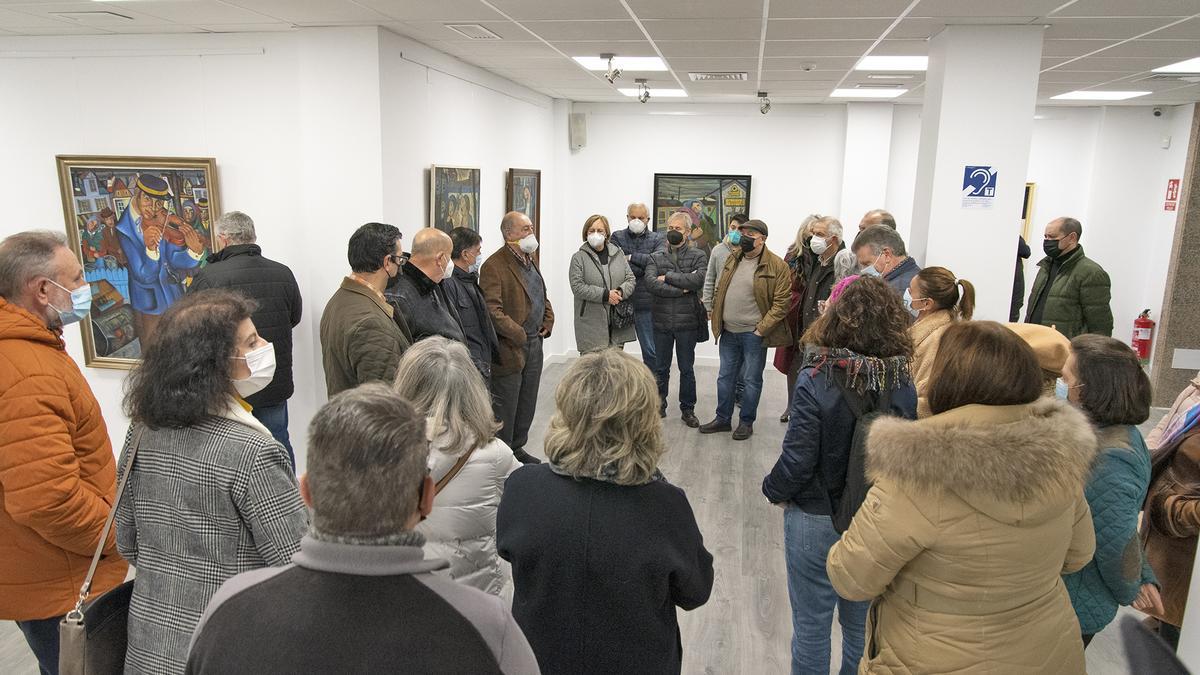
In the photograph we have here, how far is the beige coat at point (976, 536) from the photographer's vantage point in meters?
1.69

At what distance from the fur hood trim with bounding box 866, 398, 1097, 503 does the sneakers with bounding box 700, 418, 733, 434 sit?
452 cm

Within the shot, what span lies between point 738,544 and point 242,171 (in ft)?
13.0

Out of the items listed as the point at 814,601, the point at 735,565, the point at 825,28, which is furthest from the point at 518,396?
the point at 825,28

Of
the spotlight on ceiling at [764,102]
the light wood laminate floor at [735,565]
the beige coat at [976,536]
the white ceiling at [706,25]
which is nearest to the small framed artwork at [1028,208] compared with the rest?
the white ceiling at [706,25]

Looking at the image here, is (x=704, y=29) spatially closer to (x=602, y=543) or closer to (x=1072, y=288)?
(x=1072, y=288)

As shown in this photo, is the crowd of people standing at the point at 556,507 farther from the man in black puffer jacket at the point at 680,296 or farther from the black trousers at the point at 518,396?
the man in black puffer jacket at the point at 680,296

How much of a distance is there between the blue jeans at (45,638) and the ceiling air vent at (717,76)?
18.8ft

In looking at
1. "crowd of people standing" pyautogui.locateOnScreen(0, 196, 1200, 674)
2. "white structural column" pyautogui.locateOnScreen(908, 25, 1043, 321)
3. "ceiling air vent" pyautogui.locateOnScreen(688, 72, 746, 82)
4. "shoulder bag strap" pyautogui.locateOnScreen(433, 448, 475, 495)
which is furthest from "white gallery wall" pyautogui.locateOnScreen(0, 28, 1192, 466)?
"shoulder bag strap" pyautogui.locateOnScreen(433, 448, 475, 495)

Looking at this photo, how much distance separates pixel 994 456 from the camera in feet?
5.51

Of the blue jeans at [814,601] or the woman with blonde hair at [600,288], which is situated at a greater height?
the woman with blonde hair at [600,288]

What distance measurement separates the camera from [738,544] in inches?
171

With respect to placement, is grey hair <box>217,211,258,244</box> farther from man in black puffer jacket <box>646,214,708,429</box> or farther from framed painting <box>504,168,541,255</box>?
man in black puffer jacket <box>646,214,708,429</box>

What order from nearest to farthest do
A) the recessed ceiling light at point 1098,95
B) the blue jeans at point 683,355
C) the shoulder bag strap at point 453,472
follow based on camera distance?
the shoulder bag strap at point 453,472 → the blue jeans at point 683,355 → the recessed ceiling light at point 1098,95

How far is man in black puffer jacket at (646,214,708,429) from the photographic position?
6273 millimetres
